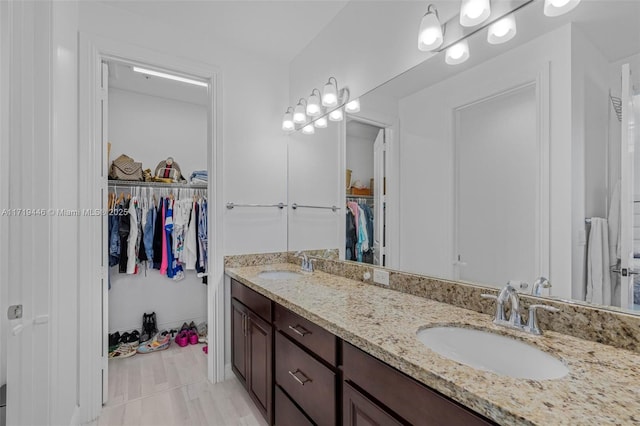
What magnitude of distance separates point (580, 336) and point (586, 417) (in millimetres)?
516

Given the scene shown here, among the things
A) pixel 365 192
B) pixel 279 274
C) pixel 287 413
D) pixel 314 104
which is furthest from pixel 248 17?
pixel 287 413

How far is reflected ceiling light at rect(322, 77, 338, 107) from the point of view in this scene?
2133 mm

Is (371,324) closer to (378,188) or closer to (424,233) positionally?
(424,233)

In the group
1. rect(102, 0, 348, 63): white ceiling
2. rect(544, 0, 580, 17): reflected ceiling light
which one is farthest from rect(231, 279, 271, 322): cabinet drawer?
rect(102, 0, 348, 63): white ceiling

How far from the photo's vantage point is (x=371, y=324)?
110cm

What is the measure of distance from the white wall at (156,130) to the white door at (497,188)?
300cm

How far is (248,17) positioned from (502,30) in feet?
5.48

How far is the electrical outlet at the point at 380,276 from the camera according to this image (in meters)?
1.71

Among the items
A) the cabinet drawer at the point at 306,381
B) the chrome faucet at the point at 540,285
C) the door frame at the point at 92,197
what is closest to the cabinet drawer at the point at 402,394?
the cabinet drawer at the point at 306,381

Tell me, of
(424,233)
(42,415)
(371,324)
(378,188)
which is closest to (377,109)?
(378,188)

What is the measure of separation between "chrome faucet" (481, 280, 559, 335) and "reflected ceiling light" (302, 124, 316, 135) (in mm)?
1809

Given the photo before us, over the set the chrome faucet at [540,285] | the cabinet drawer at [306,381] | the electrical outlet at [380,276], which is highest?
the chrome faucet at [540,285]

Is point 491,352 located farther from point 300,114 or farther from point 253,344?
point 300,114

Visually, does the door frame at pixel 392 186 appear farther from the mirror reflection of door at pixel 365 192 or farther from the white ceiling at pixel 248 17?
the white ceiling at pixel 248 17
